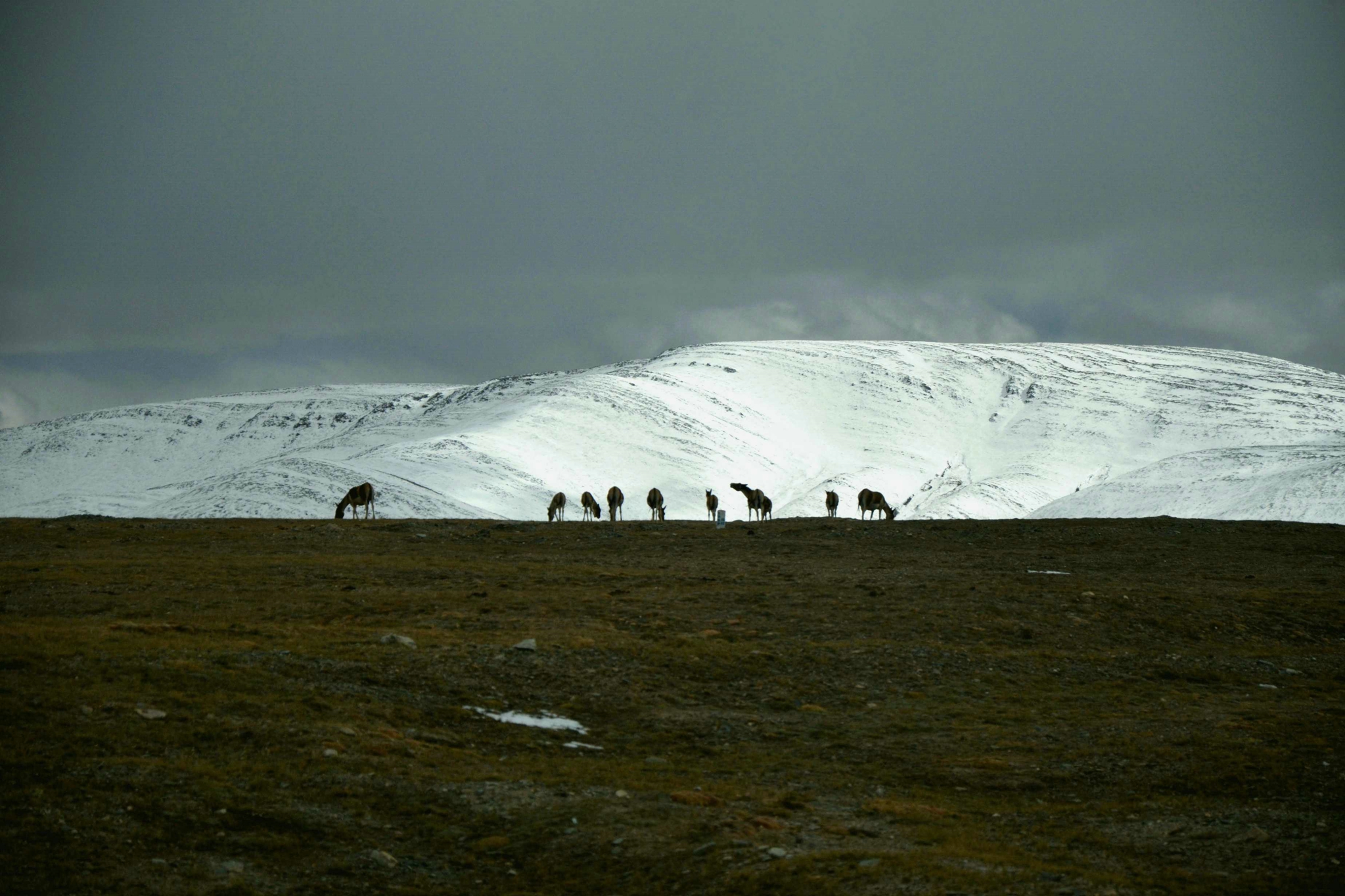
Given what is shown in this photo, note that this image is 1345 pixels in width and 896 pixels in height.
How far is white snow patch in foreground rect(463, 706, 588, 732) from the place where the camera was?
57.0 feet

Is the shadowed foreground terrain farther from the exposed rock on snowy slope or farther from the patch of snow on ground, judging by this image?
the exposed rock on snowy slope

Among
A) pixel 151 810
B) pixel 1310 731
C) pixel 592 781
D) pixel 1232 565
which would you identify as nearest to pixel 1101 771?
pixel 1310 731

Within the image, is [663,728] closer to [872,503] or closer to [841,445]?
[872,503]

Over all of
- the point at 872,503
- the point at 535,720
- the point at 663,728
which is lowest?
the point at 663,728

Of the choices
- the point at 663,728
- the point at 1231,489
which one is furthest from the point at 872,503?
the point at 1231,489

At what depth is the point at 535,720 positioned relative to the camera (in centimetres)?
1759

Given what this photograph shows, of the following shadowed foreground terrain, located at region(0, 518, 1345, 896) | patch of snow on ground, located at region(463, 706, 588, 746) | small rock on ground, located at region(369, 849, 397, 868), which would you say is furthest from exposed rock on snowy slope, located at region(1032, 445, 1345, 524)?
small rock on ground, located at region(369, 849, 397, 868)

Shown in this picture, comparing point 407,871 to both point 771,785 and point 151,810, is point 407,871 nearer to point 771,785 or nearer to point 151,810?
point 151,810

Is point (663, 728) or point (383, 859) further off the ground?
point (663, 728)

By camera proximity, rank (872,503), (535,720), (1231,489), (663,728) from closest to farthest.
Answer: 1. (535,720)
2. (663,728)
3. (872,503)
4. (1231,489)

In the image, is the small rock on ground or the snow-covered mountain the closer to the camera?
the small rock on ground

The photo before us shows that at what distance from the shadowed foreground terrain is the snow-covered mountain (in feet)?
221

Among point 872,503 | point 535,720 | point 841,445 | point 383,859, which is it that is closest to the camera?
point 383,859

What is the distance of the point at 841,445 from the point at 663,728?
14664 centimetres
